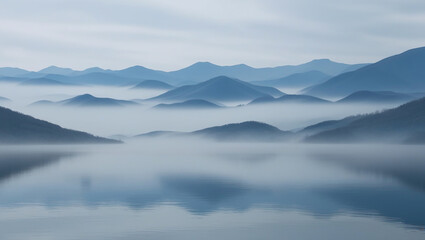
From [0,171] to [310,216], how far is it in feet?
285

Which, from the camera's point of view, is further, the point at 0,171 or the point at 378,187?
the point at 0,171

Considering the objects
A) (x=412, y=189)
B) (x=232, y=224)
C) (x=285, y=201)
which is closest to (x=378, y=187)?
(x=412, y=189)

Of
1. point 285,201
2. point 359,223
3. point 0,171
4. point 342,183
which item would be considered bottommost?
point 359,223

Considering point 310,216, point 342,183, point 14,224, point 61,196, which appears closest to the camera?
point 14,224

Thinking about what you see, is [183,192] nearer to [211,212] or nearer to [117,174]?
[211,212]

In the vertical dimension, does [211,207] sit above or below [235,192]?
below

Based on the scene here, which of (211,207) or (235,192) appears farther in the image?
(235,192)

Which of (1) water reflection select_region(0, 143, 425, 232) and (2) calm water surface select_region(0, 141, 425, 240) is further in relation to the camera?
(1) water reflection select_region(0, 143, 425, 232)

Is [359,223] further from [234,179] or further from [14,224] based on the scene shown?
[234,179]

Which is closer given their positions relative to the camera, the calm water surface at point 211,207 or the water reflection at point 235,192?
the calm water surface at point 211,207

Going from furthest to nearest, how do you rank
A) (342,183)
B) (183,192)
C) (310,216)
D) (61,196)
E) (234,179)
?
1. (234,179)
2. (342,183)
3. (183,192)
4. (61,196)
5. (310,216)

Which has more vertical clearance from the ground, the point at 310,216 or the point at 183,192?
the point at 183,192

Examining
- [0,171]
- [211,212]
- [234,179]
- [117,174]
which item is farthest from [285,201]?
[0,171]

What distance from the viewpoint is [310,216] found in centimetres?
6975
